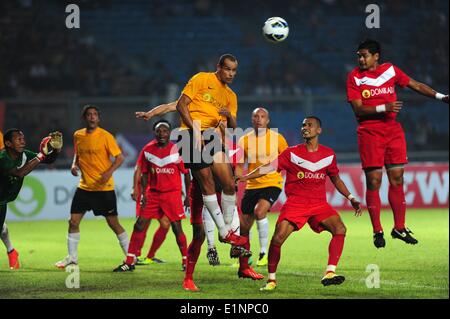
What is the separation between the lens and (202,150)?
999cm

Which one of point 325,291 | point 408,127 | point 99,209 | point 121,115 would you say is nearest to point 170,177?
point 99,209

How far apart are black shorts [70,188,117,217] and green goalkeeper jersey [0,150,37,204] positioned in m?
1.36

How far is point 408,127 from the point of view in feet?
85.0

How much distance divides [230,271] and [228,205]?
2.18 meters

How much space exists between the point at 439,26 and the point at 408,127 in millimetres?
6187

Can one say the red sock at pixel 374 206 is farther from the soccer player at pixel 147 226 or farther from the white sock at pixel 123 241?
the white sock at pixel 123 241

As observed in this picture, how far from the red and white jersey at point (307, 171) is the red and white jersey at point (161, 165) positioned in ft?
10.1

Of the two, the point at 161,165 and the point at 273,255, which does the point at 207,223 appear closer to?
the point at 273,255

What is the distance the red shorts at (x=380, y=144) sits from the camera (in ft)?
35.4

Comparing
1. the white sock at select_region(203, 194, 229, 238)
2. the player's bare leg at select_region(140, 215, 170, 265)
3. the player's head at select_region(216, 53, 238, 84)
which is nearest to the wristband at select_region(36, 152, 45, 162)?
the white sock at select_region(203, 194, 229, 238)

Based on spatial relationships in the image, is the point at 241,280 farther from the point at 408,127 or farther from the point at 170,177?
the point at 408,127

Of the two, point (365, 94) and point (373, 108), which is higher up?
point (365, 94)

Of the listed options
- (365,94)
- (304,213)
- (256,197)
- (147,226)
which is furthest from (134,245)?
(365,94)

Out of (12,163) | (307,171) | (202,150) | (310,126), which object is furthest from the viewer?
(12,163)
